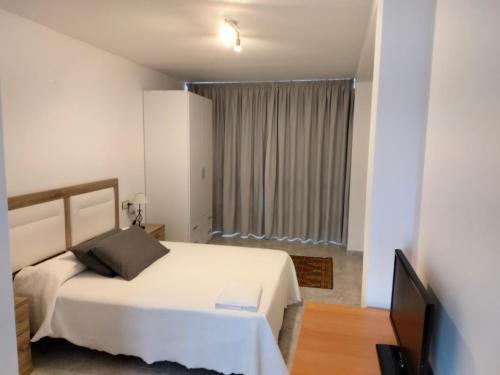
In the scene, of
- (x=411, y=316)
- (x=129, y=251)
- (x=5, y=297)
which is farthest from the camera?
(x=129, y=251)

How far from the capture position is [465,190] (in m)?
1.11

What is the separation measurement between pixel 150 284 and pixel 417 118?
205cm

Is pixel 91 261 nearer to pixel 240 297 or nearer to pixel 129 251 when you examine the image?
pixel 129 251

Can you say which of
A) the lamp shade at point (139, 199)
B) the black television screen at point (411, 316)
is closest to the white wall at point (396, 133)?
the black television screen at point (411, 316)

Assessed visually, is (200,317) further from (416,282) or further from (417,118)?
(417,118)

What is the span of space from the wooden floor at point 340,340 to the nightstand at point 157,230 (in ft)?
8.21

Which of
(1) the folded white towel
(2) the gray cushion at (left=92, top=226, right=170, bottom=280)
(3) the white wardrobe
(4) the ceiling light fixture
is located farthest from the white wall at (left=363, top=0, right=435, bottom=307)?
(3) the white wardrobe

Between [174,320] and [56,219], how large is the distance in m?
1.39

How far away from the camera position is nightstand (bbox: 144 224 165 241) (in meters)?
4.04

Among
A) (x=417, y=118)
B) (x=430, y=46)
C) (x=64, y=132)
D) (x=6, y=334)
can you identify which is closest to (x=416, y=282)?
(x=417, y=118)

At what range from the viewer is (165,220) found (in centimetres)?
461

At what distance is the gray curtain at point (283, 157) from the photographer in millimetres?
5172

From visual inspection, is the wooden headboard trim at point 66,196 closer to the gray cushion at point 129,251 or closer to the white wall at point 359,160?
the gray cushion at point 129,251

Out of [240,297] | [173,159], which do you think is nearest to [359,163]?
[173,159]
